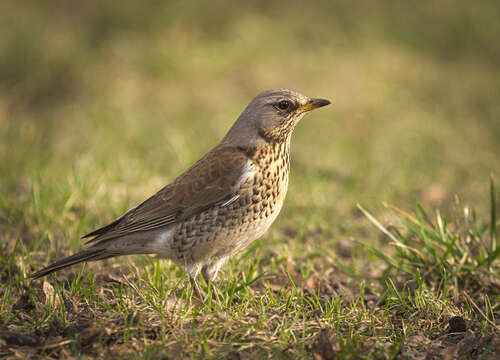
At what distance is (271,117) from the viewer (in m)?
4.13

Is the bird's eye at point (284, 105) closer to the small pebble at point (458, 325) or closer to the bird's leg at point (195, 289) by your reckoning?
the bird's leg at point (195, 289)

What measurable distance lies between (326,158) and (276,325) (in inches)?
140

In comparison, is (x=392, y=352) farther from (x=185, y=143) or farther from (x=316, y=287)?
(x=185, y=143)

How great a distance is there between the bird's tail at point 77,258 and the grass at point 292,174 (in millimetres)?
104

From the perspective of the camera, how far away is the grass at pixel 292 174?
3229mm

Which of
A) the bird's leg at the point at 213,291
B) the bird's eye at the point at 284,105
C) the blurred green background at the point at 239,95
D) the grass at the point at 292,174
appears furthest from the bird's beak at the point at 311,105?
the bird's leg at the point at 213,291

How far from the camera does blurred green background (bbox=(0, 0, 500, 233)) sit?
223 inches

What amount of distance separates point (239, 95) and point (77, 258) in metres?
4.56

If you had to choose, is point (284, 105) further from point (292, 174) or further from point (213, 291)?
point (292, 174)

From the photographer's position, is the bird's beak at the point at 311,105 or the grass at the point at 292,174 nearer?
the grass at the point at 292,174

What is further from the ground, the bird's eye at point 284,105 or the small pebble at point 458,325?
the bird's eye at point 284,105

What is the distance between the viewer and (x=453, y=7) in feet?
33.5

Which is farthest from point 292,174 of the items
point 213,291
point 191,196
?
point 213,291

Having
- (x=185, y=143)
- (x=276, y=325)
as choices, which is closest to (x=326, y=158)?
(x=185, y=143)
